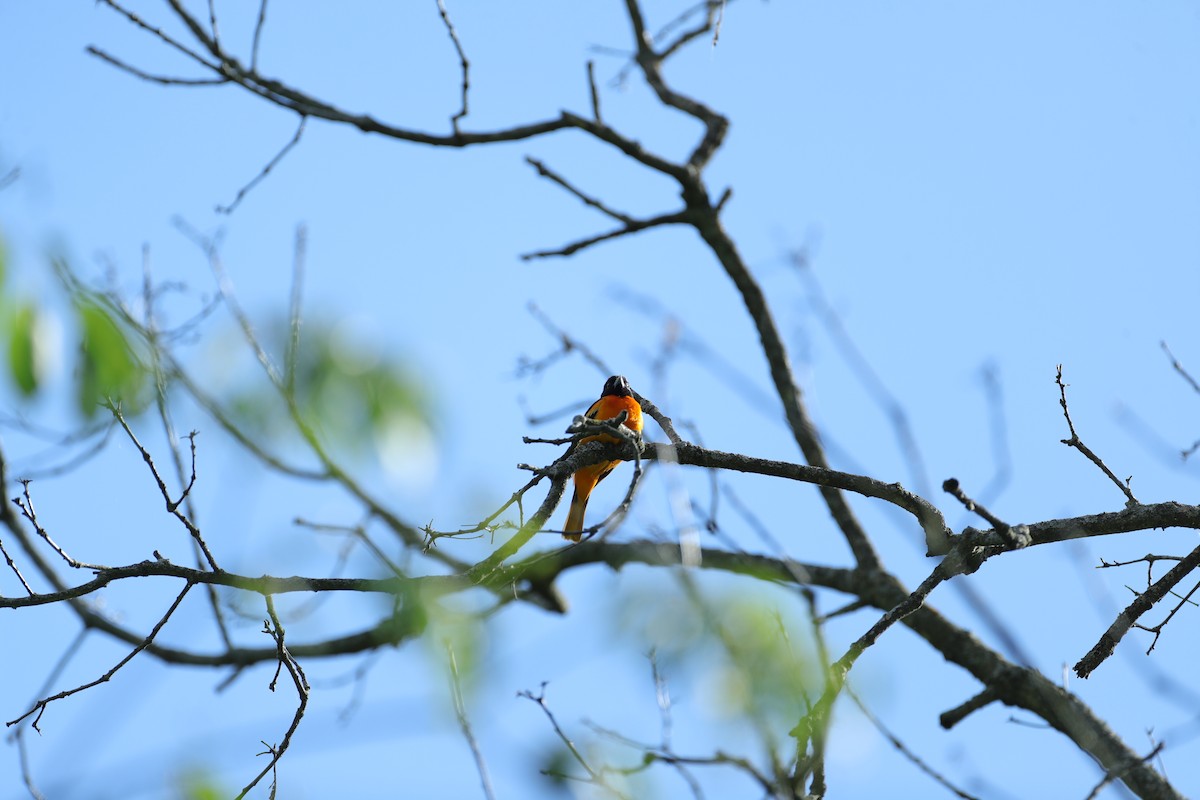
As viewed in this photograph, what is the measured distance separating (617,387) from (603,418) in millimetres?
538

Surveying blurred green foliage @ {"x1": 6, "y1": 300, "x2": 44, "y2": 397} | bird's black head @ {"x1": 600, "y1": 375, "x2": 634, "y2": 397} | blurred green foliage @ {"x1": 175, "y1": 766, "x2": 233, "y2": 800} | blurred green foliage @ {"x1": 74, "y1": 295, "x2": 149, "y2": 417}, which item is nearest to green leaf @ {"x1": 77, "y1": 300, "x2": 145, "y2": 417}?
blurred green foliage @ {"x1": 74, "y1": 295, "x2": 149, "y2": 417}

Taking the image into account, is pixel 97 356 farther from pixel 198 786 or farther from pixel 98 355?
pixel 198 786

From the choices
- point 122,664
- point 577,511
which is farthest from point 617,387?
point 122,664

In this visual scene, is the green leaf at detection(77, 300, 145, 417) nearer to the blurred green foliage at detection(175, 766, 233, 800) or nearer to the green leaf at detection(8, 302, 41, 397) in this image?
the green leaf at detection(8, 302, 41, 397)

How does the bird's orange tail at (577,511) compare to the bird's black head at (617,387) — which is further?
the bird's orange tail at (577,511)

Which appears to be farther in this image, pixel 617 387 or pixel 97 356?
pixel 617 387

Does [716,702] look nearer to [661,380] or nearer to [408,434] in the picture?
[408,434]

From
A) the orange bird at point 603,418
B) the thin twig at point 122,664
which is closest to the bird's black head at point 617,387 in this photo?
the orange bird at point 603,418

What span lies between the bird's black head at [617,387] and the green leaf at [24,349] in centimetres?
371

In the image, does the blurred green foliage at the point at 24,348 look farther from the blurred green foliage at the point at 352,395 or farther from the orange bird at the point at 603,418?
the orange bird at the point at 603,418

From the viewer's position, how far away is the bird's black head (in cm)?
599

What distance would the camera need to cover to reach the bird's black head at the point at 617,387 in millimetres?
5988

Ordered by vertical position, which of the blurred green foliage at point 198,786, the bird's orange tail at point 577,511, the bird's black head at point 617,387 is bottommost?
the blurred green foliage at point 198,786

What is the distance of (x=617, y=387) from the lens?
6066 millimetres
